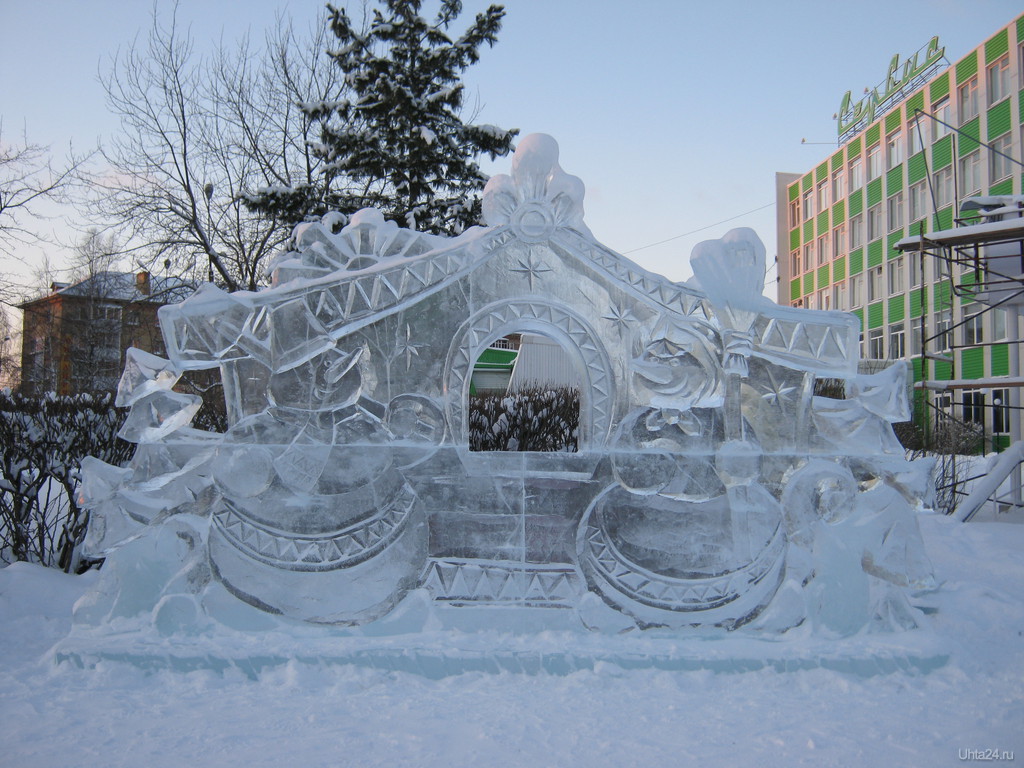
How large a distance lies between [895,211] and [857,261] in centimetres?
274

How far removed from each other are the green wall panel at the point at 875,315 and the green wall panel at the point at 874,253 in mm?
1425

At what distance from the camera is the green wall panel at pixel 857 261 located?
27531 millimetres

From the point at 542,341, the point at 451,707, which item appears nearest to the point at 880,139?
the point at 542,341

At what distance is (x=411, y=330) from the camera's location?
13.2 ft

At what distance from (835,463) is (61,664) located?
12.6 ft

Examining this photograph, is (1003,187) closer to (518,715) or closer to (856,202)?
(856,202)

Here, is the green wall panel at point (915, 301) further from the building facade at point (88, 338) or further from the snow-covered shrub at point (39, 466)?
the snow-covered shrub at point (39, 466)

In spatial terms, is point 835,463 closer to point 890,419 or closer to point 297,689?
point 890,419

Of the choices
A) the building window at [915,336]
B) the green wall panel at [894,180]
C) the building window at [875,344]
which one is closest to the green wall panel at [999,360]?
the building window at [915,336]

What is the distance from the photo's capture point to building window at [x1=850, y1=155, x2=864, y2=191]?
89.6 ft

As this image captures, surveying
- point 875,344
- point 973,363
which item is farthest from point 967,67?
point 875,344

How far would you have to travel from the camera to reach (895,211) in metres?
25.4

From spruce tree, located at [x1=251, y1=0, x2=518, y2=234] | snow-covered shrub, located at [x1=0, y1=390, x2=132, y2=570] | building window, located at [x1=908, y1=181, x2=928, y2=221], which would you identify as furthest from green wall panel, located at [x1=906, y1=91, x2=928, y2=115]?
snow-covered shrub, located at [x1=0, y1=390, x2=132, y2=570]

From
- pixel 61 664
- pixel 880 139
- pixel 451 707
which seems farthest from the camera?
pixel 880 139
